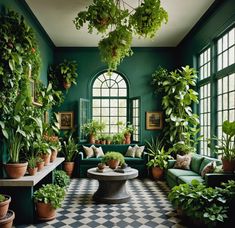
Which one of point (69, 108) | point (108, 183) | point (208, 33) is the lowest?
point (108, 183)

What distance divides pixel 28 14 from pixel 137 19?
2915mm

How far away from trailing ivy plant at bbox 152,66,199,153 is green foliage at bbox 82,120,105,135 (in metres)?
1.89

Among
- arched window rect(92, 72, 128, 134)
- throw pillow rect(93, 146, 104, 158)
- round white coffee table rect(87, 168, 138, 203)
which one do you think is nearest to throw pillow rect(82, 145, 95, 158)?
throw pillow rect(93, 146, 104, 158)

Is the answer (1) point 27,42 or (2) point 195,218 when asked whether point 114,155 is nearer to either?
(2) point 195,218

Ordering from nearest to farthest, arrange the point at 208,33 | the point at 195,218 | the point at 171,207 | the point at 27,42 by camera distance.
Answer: the point at 195,218
the point at 27,42
the point at 171,207
the point at 208,33

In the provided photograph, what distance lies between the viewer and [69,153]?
28.1ft

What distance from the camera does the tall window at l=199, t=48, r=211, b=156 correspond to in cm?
703

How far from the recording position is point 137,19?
173 inches

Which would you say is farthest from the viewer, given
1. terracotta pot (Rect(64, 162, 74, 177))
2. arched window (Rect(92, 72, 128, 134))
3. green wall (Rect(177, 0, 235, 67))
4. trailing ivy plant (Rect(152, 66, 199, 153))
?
arched window (Rect(92, 72, 128, 134))

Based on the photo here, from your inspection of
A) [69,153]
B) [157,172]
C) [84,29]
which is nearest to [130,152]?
[157,172]

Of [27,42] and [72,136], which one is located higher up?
[27,42]

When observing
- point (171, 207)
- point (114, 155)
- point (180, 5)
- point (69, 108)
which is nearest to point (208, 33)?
point (180, 5)

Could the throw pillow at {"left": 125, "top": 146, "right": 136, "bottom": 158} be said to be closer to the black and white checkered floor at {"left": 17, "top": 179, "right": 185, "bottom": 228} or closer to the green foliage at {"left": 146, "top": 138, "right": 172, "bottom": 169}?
the green foliage at {"left": 146, "top": 138, "right": 172, "bottom": 169}

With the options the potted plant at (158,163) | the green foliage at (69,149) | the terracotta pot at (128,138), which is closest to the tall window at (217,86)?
the potted plant at (158,163)
